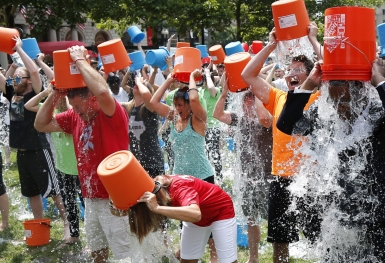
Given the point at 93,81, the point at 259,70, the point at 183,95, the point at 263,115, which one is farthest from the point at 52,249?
the point at 259,70

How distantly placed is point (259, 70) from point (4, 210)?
13.5 ft

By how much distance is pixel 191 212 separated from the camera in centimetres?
308

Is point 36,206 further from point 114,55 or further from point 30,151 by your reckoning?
point 114,55

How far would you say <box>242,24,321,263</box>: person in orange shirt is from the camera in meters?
3.62

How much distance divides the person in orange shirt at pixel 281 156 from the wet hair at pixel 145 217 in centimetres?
101

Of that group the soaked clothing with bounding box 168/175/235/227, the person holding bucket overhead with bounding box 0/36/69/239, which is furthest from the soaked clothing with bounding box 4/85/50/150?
the soaked clothing with bounding box 168/175/235/227

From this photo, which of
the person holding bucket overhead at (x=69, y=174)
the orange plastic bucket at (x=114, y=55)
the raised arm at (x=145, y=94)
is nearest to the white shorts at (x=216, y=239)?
the orange plastic bucket at (x=114, y=55)

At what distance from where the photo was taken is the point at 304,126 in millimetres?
3102

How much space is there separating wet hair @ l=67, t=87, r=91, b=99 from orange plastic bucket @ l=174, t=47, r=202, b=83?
1354 millimetres

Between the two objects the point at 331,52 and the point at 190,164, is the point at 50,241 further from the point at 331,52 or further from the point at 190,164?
the point at 331,52

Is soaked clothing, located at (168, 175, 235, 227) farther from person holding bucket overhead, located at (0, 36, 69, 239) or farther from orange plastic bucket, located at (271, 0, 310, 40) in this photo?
person holding bucket overhead, located at (0, 36, 69, 239)

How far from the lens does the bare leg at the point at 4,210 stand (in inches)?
245

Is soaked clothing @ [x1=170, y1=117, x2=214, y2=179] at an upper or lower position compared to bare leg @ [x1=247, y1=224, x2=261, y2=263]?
upper

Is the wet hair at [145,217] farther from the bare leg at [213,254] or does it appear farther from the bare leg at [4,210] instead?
the bare leg at [4,210]
